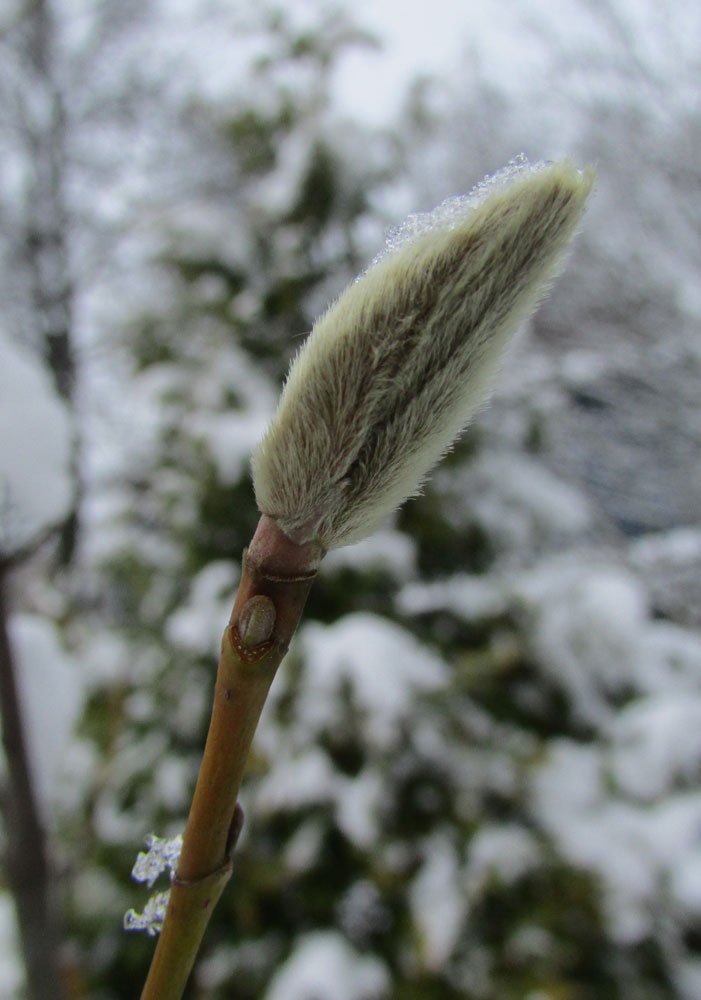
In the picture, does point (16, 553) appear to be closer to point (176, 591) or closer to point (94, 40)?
point (176, 591)

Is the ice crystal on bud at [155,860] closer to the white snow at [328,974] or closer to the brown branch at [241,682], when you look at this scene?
the brown branch at [241,682]

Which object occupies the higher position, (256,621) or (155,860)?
(256,621)

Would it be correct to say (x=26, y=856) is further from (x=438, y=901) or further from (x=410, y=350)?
(x=438, y=901)

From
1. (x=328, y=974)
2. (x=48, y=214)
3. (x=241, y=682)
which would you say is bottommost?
(x=328, y=974)

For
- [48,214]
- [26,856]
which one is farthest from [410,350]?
[48,214]

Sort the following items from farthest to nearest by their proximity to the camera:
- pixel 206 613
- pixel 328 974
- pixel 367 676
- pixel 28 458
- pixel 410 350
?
1. pixel 206 613
2. pixel 367 676
3. pixel 328 974
4. pixel 28 458
5. pixel 410 350

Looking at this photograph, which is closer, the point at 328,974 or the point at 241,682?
the point at 241,682

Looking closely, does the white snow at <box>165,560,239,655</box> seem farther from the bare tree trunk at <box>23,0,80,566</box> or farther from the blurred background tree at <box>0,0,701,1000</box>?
the bare tree trunk at <box>23,0,80,566</box>
